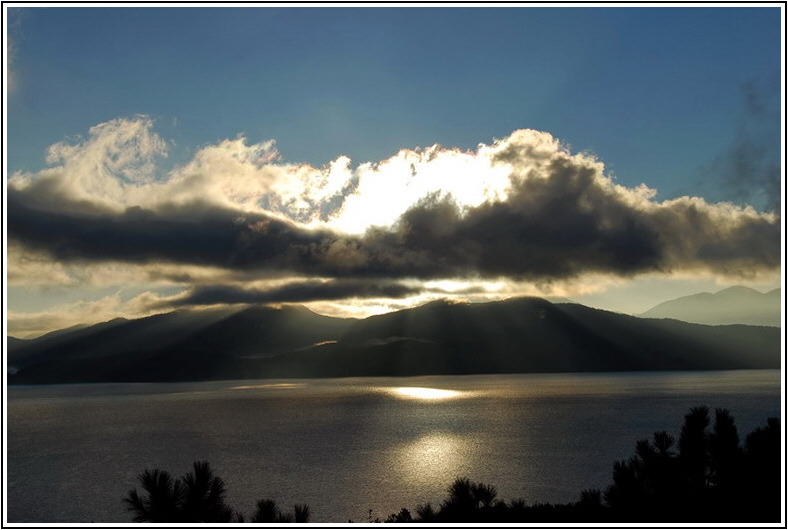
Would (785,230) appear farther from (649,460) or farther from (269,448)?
(269,448)

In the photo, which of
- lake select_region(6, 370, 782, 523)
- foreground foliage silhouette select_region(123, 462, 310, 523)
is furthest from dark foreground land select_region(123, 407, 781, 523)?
lake select_region(6, 370, 782, 523)

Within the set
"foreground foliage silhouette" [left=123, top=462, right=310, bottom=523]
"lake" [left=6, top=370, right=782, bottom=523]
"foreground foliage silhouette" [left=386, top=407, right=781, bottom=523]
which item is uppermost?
"foreground foliage silhouette" [left=123, top=462, right=310, bottom=523]

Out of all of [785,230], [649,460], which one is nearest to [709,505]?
[649,460]

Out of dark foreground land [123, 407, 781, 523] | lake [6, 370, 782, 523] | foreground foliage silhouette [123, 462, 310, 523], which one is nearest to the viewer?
foreground foliage silhouette [123, 462, 310, 523]

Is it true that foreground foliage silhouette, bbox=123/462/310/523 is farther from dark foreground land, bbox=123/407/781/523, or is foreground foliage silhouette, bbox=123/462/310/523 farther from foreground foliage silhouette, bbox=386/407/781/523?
foreground foliage silhouette, bbox=386/407/781/523

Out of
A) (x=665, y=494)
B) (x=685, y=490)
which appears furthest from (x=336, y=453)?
(x=685, y=490)

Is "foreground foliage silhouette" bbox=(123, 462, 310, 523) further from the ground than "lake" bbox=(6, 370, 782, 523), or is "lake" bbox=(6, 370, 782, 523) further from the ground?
"foreground foliage silhouette" bbox=(123, 462, 310, 523)

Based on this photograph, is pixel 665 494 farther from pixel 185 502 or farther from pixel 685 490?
pixel 185 502
